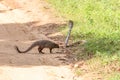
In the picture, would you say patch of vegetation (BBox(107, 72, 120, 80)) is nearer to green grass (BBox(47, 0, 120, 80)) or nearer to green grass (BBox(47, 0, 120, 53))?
green grass (BBox(47, 0, 120, 80))

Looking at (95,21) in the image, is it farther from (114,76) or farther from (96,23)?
(114,76)

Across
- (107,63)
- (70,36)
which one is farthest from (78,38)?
(107,63)

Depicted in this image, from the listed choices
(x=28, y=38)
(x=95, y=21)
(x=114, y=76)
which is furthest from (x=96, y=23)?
(x=114, y=76)

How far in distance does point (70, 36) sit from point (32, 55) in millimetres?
2111

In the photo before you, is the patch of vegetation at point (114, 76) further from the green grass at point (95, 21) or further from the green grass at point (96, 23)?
the green grass at point (95, 21)

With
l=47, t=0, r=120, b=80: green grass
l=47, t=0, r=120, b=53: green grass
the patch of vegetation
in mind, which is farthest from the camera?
l=47, t=0, r=120, b=53: green grass

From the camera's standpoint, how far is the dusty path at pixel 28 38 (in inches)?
407

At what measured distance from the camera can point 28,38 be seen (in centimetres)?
1406

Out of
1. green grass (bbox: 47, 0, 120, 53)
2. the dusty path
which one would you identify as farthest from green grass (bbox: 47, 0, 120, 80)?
the dusty path

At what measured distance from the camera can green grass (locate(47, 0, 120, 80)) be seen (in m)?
11.3

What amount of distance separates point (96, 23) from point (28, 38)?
214 cm

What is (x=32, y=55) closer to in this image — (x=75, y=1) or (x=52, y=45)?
(x=52, y=45)

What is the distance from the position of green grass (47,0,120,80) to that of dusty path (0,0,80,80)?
1.89 feet

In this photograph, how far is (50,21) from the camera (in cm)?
1634
